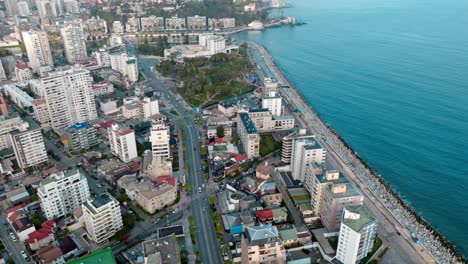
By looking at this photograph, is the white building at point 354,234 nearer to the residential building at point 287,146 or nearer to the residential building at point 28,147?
the residential building at point 287,146

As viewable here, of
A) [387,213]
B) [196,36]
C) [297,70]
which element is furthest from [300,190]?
[196,36]

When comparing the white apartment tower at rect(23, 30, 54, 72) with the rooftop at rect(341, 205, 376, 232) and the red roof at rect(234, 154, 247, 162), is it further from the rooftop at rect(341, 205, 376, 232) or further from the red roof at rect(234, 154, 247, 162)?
the rooftop at rect(341, 205, 376, 232)

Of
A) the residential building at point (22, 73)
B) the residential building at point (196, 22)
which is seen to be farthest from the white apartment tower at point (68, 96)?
the residential building at point (196, 22)

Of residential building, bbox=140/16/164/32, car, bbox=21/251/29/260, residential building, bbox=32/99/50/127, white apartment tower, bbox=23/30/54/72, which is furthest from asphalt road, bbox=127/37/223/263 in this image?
residential building, bbox=140/16/164/32

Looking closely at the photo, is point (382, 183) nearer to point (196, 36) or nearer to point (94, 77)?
point (94, 77)

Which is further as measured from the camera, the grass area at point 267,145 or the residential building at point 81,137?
the grass area at point 267,145

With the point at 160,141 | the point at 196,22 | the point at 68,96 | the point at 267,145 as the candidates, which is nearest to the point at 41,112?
the point at 68,96

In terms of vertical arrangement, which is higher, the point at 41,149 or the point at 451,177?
the point at 41,149
